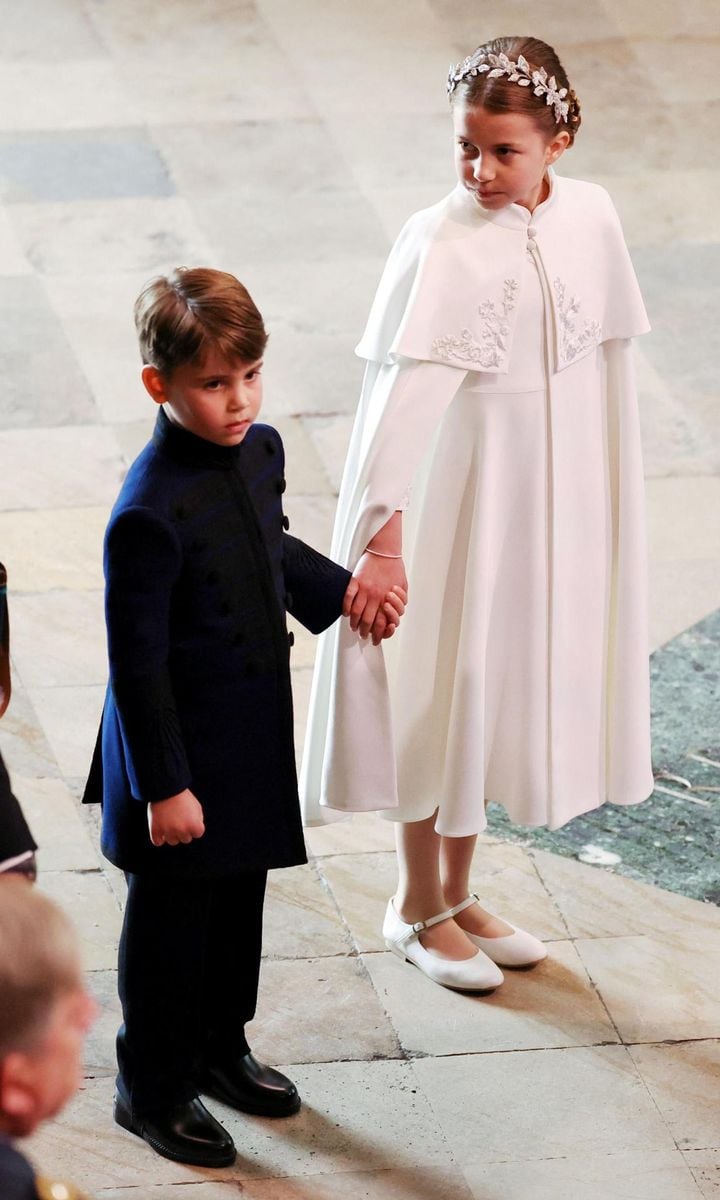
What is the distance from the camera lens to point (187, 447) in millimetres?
2947

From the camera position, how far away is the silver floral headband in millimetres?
3219

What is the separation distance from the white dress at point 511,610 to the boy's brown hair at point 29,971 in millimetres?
1611

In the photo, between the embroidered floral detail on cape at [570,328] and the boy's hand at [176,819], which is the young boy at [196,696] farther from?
the embroidered floral detail on cape at [570,328]

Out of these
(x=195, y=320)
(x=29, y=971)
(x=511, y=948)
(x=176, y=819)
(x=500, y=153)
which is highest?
(x=500, y=153)

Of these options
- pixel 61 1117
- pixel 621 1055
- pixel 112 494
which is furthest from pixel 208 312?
pixel 112 494

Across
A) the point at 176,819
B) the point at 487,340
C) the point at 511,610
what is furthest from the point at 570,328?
the point at 176,819

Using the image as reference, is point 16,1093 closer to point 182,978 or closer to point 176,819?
point 176,819

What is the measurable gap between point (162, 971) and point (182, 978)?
41mm

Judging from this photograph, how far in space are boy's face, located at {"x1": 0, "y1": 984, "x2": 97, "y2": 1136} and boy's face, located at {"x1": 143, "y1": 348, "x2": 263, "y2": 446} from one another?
1178 mm

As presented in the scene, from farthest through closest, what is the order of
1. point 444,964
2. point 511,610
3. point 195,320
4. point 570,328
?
point 444,964, point 511,610, point 570,328, point 195,320

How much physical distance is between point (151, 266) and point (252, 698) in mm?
4524

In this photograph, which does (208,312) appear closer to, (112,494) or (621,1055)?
(621,1055)

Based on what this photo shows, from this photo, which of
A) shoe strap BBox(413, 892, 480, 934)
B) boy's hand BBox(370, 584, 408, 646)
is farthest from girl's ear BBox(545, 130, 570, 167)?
shoe strap BBox(413, 892, 480, 934)

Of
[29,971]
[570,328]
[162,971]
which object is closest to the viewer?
[29,971]
